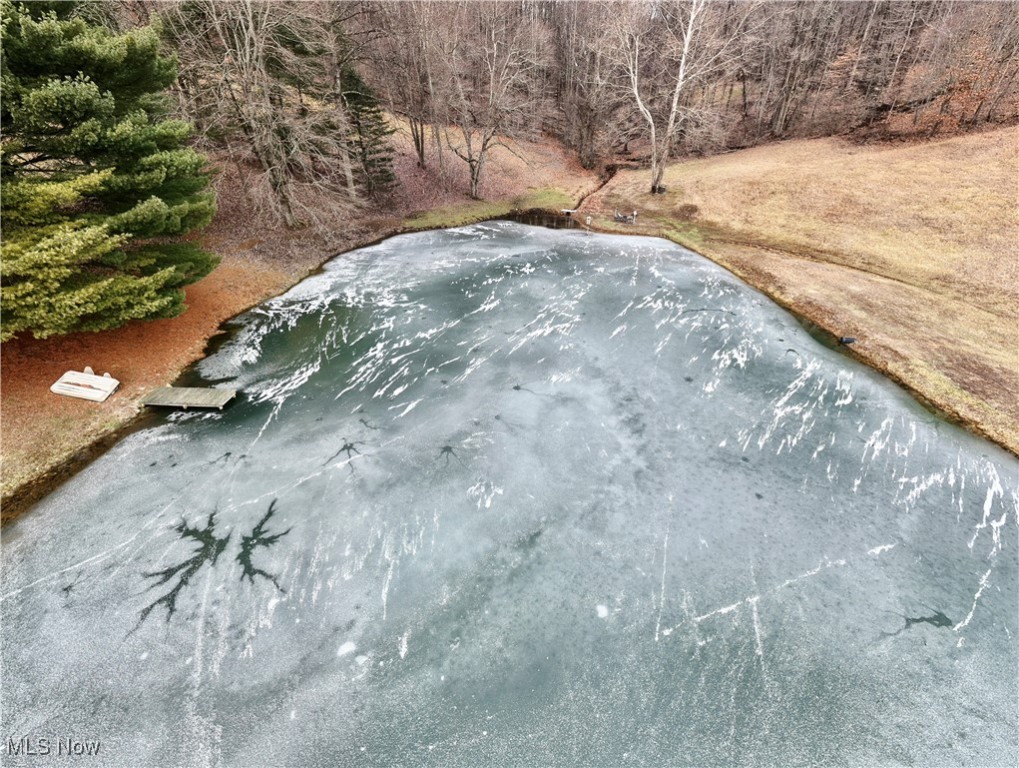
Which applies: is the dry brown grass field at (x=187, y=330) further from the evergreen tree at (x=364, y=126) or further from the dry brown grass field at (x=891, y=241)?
the dry brown grass field at (x=891, y=241)

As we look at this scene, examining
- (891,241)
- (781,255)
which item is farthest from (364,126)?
(891,241)

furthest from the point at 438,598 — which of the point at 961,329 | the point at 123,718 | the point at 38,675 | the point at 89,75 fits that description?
the point at 961,329

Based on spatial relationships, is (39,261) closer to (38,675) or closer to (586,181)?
(38,675)

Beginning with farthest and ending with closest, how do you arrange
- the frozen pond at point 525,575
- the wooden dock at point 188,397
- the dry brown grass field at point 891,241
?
the dry brown grass field at point 891,241 → the wooden dock at point 188,397 → the frozen pond at point 525,575

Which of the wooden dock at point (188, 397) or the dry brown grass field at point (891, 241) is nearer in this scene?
the wooden dock at point (188, 397)

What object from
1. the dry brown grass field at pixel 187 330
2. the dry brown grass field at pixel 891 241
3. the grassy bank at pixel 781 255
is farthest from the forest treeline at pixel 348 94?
the dry brown grass field at pixel 891 241

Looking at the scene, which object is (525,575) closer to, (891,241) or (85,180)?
(85,180)

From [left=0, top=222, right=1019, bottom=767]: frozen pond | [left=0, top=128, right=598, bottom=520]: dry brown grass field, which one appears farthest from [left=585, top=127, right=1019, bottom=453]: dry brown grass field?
[left=0, top=128, right=598, bottom=520]: dry brown grass field
